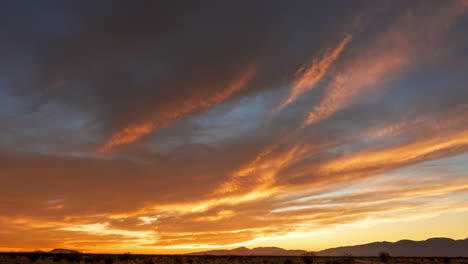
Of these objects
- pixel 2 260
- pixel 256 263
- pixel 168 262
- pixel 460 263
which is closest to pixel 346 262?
pixel 256 263

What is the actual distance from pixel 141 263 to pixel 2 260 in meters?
15.3

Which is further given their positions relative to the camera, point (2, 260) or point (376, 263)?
point (376, 263)

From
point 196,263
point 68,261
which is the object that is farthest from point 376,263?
point 68,261

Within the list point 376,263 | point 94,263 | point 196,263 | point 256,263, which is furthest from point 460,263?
point 94,263

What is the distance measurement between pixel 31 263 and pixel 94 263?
20.5 feet

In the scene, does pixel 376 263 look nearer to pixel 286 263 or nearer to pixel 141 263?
pixel 286 263

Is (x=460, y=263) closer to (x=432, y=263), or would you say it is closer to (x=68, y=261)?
(x=432, y=263)

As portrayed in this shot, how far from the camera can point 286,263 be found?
43.7 meters

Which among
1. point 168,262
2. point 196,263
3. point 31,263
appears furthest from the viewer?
point 168,262

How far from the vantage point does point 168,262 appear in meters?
46.2

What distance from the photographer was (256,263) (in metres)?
46.9

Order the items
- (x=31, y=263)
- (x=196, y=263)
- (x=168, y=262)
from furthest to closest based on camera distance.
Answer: (x=168, y=262) < (x=196, y=263) < (x=31, y=263)

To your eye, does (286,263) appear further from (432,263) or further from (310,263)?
(432,263)

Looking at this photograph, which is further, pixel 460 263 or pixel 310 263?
pixel 460 263
